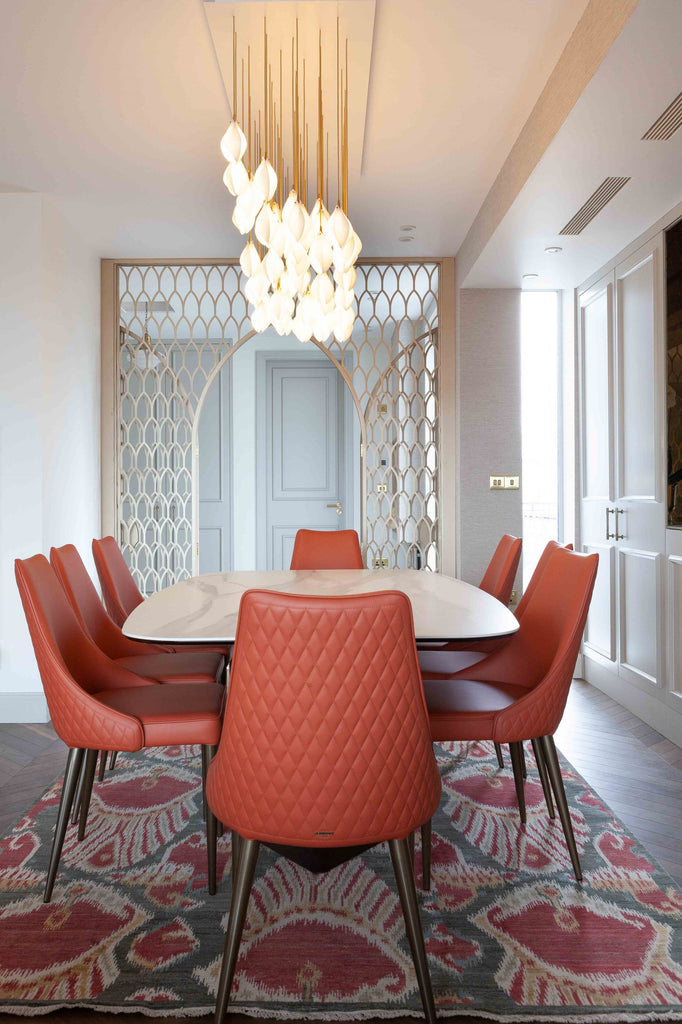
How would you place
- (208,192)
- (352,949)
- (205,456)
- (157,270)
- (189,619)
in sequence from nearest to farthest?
(352,949)
(189,619)
(208,192)
(157,270)
(205,456)

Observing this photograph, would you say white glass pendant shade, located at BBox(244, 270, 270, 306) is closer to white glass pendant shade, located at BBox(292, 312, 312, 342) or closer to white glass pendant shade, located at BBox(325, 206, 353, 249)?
white glass pendant shade, located at BBox(292, 312, 312, 342)

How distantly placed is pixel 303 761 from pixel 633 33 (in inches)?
79.2

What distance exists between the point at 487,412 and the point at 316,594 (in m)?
2.38

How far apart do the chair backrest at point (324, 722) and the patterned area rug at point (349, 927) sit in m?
0.43

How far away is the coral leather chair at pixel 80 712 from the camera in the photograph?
1779 millimetres

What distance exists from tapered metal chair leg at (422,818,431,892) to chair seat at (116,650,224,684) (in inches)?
35.9

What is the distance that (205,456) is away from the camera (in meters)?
6.55

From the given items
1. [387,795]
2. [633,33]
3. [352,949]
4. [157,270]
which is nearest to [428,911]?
[352,949]

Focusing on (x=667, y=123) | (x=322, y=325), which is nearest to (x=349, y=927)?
(x=322, y=325)

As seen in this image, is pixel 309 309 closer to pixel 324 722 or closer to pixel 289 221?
pixel 289 221

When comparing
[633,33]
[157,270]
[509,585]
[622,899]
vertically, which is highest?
[157,270]

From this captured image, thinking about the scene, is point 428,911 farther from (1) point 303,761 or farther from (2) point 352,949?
(1) point 303,761

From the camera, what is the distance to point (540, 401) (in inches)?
182

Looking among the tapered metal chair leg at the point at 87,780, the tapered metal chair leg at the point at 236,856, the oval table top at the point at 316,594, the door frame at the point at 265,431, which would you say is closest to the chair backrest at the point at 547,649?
the oval table top at the point at 316,594
